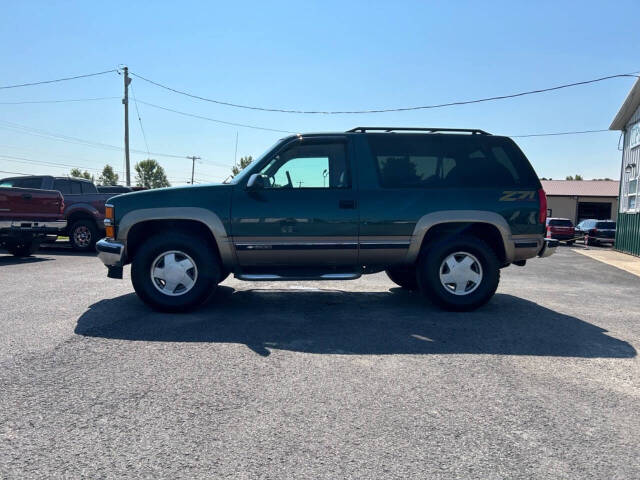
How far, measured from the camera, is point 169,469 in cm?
224

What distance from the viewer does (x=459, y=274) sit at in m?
5.77

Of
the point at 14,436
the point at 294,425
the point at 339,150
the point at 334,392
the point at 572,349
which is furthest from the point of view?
the point at 339,150

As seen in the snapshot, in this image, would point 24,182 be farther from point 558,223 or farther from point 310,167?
point 558,223

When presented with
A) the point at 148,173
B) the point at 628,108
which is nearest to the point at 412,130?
Answer: the point at 628,108

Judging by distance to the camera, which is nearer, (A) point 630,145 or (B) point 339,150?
→ (B) point 339,150

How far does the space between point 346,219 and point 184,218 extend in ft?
6.19

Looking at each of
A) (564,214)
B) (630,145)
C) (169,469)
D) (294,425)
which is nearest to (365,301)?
(294,425)

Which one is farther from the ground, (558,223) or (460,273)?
(558,223)

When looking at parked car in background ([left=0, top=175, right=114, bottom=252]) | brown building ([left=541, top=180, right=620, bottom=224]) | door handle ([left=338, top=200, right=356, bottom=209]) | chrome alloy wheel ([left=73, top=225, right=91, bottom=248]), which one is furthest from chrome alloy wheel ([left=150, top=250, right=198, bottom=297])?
brown building ([left=541, top=180, right=620, bottom=224])

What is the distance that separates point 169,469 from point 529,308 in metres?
5.12

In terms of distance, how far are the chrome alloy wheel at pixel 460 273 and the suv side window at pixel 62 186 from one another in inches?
462

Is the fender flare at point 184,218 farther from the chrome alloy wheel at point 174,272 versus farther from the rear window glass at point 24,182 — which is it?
the rear window glass at point 24,182

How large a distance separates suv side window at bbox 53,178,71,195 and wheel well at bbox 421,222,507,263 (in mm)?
11463

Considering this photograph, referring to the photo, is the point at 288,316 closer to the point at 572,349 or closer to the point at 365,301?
the point at 365,301
